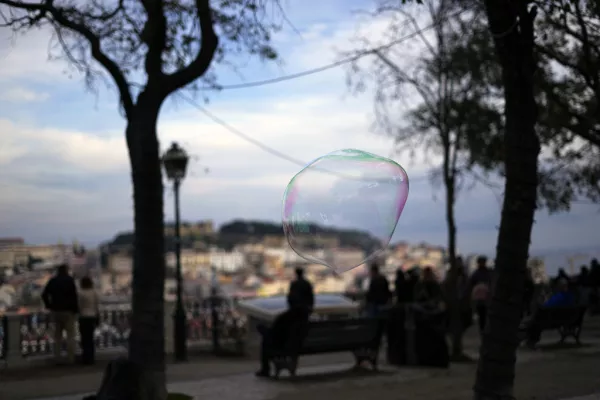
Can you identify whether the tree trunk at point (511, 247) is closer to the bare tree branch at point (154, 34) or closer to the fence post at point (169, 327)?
the bare tree branch at point (154, 34)

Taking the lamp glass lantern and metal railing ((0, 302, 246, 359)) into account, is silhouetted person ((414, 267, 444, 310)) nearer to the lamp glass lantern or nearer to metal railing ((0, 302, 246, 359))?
metal railing ((0, 302, 246, 359))

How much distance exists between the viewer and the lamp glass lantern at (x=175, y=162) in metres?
15.4

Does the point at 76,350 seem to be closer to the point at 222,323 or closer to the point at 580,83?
the point at 222,323

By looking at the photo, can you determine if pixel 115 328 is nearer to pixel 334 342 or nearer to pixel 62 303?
pixel 62 303

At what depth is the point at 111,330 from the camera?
52.5 feet

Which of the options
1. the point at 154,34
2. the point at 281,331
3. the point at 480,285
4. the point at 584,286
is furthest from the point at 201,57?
the point at 584,286

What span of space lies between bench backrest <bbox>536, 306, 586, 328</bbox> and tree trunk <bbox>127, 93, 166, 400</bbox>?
348 inches

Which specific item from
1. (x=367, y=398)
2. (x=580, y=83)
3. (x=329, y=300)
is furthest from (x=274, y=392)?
(x=580, y=83)

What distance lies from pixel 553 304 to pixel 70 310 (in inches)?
372

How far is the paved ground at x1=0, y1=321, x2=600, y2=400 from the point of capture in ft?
32.9

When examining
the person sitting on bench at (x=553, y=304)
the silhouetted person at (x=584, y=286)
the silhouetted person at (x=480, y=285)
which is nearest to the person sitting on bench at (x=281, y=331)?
the person sitting on bench at (x=553, y=304)

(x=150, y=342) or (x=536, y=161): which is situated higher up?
(x=536, y=161)

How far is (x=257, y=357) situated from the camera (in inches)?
610

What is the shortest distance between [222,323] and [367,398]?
7.89 metres
